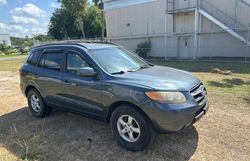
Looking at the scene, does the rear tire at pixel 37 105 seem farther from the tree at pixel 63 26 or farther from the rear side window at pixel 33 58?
the tree at pixel 63 26

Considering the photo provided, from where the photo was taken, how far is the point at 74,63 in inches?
195

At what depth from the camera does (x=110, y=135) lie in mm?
4766

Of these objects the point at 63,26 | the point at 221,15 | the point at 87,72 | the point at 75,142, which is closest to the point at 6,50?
the point at 63,26

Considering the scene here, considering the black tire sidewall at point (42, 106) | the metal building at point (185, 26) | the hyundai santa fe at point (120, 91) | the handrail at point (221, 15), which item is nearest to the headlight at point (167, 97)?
the hyundai santa fe at point (120, 91)

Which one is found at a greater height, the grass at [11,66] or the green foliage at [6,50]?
the green foliage at [6,50]

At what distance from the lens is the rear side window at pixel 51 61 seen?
5307 millimetres

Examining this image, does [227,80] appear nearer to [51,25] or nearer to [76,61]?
[76,61]

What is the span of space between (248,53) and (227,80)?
10.3 m

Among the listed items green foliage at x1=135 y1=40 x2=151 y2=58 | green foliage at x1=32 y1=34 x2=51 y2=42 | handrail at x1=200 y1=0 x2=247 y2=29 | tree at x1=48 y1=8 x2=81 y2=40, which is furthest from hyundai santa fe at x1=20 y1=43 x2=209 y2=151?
green foliage at x1=32 y1=34 x2=51 y2=42

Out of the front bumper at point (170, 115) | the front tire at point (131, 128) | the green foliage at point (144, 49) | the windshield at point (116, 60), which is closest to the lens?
the front bumper at point (170, 115)

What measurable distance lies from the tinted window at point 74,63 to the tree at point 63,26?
39.0 metres

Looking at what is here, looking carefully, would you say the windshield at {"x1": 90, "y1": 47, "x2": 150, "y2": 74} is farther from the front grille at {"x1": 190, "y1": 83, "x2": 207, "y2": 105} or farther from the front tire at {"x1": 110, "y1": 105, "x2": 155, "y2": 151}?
the front grille at {"x1": 190, "y1": 83, "x2": 207, "y2": 105}

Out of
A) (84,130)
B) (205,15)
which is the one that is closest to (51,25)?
(205,15)

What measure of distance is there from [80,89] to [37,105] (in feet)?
6.42
